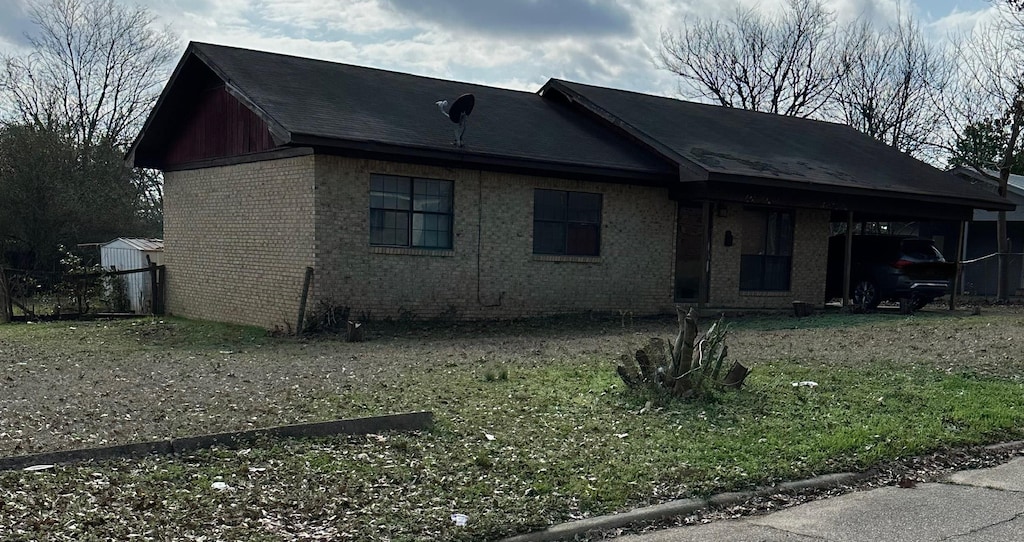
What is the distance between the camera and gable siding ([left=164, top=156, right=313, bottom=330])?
15.2 meters

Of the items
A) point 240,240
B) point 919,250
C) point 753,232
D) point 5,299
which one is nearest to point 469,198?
point 240,240

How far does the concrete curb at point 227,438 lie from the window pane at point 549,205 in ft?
33.0

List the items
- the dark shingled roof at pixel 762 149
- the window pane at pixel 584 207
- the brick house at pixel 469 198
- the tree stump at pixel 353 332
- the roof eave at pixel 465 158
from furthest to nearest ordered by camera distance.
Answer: the dark shingled roof at pixel 762 149
the window pane at pixel 584 207
the brick house at pixel 469 198
the roof eave at pixel 465 158
the tree stump at pixel 353 332

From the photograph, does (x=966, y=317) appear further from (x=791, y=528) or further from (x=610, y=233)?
(x=791, y=528)

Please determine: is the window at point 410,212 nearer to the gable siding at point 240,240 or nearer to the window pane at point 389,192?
the window pane at point 389,192

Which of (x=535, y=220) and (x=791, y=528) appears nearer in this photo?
(x=791, y=528)

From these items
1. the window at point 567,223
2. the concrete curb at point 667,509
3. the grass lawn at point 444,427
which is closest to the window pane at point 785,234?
the window at point 567,223

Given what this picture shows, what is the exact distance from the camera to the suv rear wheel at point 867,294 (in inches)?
824

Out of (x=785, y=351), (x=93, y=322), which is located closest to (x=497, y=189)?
(x=785, y=351)

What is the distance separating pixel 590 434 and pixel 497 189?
9638 millimetres

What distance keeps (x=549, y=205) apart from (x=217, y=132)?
655 centimetres

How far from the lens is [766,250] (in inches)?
794

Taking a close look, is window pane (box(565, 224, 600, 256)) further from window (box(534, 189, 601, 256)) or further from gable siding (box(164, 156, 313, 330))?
gable siding (box(164, 156, 313, 330))

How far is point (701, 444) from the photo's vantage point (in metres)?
7.17
